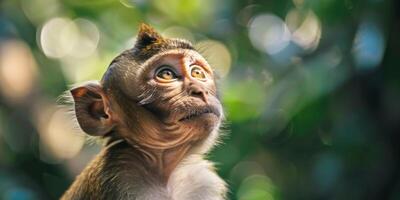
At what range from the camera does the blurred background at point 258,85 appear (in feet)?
→ 17.8

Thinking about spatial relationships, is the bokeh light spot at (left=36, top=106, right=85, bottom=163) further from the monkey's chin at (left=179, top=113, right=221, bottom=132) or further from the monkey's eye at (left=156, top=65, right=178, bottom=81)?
the monkey's chin at (left=179, top=113, right=221, bottom=132)

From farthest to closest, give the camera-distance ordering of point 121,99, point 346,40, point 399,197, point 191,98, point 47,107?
point 47,107 → point 346,40 → point 399,197 → point 121,99 → point 191,98

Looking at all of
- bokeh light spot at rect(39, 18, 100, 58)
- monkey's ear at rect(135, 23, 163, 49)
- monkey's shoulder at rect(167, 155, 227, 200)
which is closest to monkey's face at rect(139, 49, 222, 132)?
A: monkey's ear at rect(135, 23, 163, 49)

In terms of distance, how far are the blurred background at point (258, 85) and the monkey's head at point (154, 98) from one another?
1.63 metres

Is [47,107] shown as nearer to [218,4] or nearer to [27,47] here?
[27,47]

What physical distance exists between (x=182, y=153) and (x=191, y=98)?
383mm

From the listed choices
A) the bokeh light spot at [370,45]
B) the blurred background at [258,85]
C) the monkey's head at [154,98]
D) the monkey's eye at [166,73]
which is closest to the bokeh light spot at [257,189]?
the blurred background at [258,85]

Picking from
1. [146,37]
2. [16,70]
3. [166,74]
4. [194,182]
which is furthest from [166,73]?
[16,70]

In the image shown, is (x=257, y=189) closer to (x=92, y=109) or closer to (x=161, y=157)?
(x=161, y=157)

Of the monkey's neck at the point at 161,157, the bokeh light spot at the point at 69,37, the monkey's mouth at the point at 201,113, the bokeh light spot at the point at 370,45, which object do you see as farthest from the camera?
the bokeh light spot at the point at 69,37

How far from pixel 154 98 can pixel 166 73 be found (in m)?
0.12

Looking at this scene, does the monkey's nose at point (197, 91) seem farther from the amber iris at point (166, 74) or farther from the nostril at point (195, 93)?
the amber iris at point (166, 74)

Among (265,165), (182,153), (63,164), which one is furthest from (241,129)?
(182,153)

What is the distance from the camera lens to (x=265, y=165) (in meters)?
6.14
